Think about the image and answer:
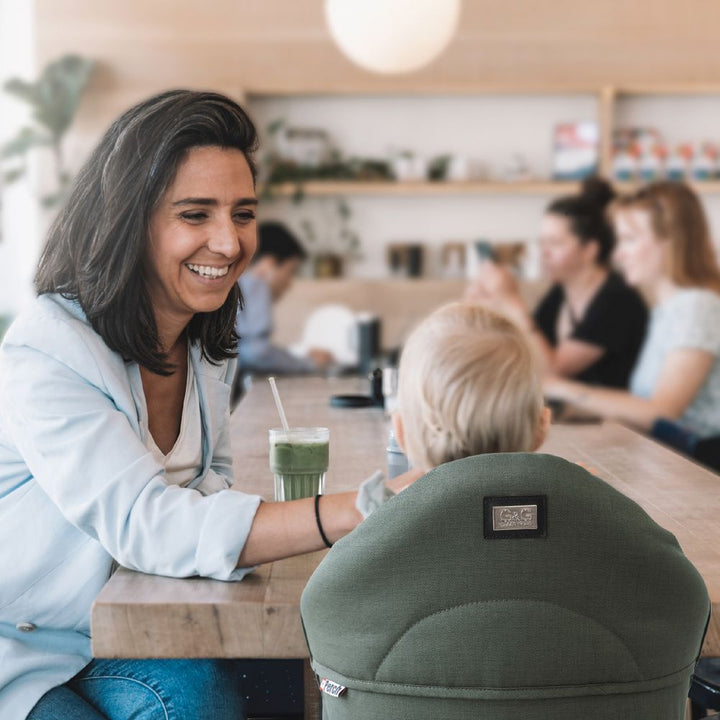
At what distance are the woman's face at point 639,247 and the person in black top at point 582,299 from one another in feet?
1.49

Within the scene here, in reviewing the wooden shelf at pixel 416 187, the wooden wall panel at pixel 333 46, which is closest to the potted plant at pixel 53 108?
the wooden wall panel at pixel 333 46

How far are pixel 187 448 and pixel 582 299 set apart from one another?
8.56ft

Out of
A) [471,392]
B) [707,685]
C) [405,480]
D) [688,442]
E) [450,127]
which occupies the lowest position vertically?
[707,685]

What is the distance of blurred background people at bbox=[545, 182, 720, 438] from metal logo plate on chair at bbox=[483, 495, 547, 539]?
1.87m

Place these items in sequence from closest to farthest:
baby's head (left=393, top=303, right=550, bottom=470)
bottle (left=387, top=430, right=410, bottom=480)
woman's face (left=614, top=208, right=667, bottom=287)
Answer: baby's head (left=393, top=303, right=550, bottom=470)
bottle (left=387, top=430, right=410, bottom=480)
woman's face (left=614, top=208, right=667, bottom=287)

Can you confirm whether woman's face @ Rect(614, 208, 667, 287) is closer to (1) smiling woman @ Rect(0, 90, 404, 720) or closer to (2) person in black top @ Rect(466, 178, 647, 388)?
(2) person in black top @ Rect(466, 178, 647, 388)

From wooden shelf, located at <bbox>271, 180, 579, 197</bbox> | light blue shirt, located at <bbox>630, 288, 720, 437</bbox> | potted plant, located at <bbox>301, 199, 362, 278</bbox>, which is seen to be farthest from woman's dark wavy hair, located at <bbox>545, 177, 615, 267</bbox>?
potted plant, located at <bbox>301, 199, 362, 278</bbox>

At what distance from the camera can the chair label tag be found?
99 centimetres

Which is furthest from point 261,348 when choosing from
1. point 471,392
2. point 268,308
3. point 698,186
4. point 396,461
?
point 471,392

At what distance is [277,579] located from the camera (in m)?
1.16

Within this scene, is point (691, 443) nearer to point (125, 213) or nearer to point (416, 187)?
point (125, 213)

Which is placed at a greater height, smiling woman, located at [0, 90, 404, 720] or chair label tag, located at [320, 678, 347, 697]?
smiling woman, located at [0, 90, 404, 720]

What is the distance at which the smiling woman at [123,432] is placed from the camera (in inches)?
45.0

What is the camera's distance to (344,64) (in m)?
5.44
